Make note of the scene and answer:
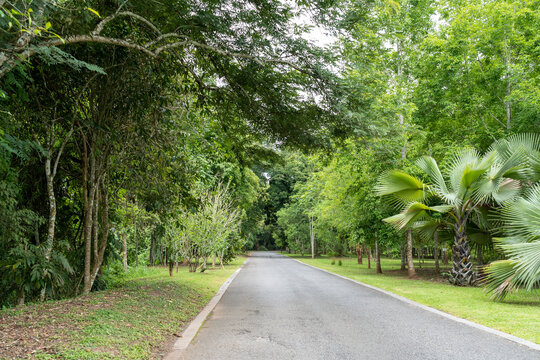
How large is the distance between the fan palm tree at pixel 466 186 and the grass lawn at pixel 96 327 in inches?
329

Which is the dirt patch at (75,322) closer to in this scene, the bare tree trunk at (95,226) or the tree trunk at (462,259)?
the bare tree trunk at (95,226)

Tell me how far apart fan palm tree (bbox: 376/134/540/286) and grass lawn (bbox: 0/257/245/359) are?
27.4ft

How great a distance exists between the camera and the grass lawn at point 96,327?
416 centimetres

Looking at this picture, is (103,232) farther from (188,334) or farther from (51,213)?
(188,334)

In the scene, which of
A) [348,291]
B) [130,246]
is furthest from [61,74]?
[130,246]

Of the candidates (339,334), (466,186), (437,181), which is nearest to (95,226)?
(339,334)

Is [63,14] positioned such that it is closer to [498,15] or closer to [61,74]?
[61,74]

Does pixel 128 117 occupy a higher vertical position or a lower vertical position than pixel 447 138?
lower

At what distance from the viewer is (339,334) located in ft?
18.7

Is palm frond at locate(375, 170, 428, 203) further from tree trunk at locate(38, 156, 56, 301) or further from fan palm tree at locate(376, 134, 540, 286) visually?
tree trunk at locate(38, 156, 56, 301)

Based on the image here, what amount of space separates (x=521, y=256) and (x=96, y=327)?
838cm

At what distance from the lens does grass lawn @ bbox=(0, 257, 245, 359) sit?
416cm

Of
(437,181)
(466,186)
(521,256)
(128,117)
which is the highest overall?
(128,117)

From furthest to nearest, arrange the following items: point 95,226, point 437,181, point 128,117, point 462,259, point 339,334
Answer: point 462,259 < point 437,181 < point 95,226 < point 128,117 < point 339,334
